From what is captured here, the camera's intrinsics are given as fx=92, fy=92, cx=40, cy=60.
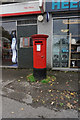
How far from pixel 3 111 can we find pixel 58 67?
4.42 m

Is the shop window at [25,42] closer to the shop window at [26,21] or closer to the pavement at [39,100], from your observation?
the shop window at [26,21]

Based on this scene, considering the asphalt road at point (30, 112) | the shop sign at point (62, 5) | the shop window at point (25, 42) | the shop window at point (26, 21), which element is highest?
the shop sign at point (62, 5)

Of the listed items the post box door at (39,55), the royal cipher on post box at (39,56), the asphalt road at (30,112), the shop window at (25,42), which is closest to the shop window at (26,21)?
the shop window at (25,42)

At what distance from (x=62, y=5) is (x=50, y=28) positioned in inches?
55.5

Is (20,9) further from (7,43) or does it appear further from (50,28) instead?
(7,43)

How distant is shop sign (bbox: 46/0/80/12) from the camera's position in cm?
521

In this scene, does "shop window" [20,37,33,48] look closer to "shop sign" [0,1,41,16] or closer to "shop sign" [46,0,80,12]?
"shop sign" [0,1,41,16]

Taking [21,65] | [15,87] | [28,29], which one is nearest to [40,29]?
[28,29]

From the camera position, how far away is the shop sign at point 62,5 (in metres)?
5.21

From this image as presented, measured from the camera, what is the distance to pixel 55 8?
536 cm

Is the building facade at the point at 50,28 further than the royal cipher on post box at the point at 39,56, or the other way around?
the building facade at the point at 50,28

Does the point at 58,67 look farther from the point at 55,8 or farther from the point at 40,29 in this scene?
the point at 55,8

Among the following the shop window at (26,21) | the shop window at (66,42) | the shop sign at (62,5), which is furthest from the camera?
the shop window at (26,21)

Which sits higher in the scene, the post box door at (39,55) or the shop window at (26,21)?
the shop window at (26,21)
